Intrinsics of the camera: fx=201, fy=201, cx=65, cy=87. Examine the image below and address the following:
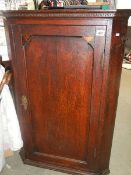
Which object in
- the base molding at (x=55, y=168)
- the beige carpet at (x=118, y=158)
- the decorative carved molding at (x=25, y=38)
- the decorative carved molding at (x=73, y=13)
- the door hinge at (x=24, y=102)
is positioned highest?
the decorative carved molding at (x=73, y=13)

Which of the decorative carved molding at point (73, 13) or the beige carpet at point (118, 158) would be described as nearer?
the decorative carved molding at point (73, 13)

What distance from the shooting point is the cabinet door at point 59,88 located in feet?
3.88

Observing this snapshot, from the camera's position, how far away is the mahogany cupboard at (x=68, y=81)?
1126 millimetres

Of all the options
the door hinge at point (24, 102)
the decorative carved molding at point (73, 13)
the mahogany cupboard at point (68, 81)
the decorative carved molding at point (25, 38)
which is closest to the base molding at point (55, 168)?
the mahogany cupboard at point (68, 81)

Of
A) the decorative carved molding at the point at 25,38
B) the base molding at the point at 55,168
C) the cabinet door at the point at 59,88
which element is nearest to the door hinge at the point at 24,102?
the cabinet door at the point at 59,88

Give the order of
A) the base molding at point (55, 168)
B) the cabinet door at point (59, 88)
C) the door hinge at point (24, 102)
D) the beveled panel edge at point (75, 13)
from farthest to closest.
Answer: the base molding at point (55, 168), the door hinge at point (24, 102), the cabinet door at point (59, 88), the beveled panel edge at point (75, 13)

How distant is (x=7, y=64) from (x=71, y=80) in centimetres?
51

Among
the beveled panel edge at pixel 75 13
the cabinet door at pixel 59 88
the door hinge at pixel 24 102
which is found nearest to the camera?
the beveled panel edge at pixel 75 13

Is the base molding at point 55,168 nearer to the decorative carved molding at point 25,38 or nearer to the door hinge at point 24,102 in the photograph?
the door hinge at point 24,102

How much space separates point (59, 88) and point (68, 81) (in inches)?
3.4

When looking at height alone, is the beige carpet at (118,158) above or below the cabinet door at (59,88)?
below

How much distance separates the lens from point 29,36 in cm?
124

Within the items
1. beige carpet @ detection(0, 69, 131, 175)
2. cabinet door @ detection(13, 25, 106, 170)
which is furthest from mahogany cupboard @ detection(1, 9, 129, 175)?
beige carpet @ detection(0, 69, 131, 175)

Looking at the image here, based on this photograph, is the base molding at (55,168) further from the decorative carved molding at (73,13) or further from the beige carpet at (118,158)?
the decorative carved molding at (73,13)
